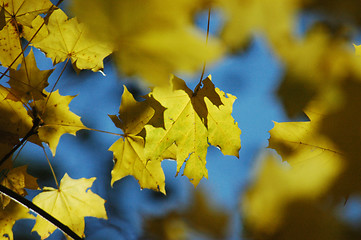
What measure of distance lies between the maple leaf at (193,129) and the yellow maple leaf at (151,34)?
23 centimetres

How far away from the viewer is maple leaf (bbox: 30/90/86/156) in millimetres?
895

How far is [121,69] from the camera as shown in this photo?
22.8 inches

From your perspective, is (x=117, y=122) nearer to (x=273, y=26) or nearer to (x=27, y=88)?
(x=27, y=88)

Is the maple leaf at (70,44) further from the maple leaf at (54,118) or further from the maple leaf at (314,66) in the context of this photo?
the maple leaf at (314,66)

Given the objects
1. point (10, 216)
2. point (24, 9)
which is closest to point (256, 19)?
point (24, 9)

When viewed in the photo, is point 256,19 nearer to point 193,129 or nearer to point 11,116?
point 193,129

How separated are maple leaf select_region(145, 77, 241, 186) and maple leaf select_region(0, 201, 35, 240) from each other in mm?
581

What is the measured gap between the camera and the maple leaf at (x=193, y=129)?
818 millimetres

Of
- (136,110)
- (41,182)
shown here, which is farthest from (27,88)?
(41,182)

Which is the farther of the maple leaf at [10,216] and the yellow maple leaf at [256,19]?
the maple leaf at [10,216]

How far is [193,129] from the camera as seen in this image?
88cm

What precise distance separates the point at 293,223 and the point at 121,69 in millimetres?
500

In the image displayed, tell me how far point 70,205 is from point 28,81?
0.46m

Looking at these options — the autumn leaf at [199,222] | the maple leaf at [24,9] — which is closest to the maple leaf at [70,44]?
the maple leaf at [24,9]
